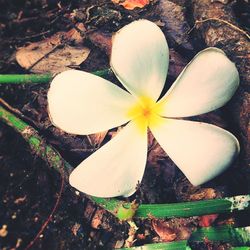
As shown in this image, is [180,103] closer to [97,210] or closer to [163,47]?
[163,47]

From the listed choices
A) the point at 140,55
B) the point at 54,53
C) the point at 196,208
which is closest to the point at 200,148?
the point at 196,208

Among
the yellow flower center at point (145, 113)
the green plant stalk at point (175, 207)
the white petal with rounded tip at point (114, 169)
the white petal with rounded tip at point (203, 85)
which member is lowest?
the green plant stalk at point (175, 207)

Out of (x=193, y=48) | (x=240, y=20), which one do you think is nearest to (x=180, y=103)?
(x=193, y=48)

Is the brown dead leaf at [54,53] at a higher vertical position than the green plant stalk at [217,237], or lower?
higher

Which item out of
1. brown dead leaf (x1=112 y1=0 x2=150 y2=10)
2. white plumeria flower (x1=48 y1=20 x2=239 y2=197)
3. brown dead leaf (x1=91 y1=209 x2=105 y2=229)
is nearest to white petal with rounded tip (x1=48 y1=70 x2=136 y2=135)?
white plumeria flower (x1=48 y1=20 x2=239 y2=197)

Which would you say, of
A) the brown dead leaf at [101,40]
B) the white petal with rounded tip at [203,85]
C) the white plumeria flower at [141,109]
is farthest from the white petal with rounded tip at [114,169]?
the brown dead leaf at [101,40]

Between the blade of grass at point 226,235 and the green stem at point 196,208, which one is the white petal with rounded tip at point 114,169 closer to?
the green stem at point 196,208

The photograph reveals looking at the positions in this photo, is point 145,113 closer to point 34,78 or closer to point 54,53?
point 34,78
